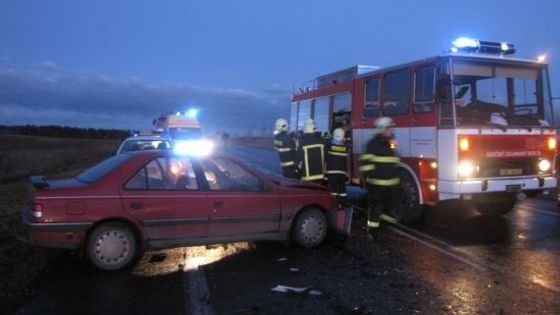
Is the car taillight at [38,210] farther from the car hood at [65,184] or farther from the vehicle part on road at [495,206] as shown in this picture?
the vehicle part on road at [495,206]

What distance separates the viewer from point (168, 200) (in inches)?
269

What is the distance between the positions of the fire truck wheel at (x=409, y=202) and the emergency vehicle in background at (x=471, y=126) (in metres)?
0.02

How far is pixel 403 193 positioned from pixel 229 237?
12.8ft

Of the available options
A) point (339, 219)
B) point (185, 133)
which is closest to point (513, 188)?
point (339, 219)

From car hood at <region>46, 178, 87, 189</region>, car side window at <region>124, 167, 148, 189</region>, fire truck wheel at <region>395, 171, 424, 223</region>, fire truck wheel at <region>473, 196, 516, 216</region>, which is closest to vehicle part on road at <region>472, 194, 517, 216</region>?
fire truck wheel at <region>473, 196, 516, 216</region>

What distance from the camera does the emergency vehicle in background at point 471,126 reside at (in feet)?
28.7

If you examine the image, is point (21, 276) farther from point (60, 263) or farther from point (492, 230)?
point (492, 230)

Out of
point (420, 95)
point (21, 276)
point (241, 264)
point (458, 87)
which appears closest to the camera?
point (21, 276)

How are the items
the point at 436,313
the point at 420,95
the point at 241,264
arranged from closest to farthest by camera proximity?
the point at 436,313 → the point at 241,264 → the point at 420,95

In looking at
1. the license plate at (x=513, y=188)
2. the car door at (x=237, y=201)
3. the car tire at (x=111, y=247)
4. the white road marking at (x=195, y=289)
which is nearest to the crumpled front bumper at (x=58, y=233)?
the car tire at (x=111, y=247)

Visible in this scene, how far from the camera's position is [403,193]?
9.82 meters

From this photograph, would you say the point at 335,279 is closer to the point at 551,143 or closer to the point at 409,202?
the point at 409,202

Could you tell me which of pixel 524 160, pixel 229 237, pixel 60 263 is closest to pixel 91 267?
pixel 60 263

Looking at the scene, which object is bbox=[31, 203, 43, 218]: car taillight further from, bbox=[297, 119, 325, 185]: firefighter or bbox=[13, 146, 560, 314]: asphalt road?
bbox=[297, 119, 325, 185]: firefighter
